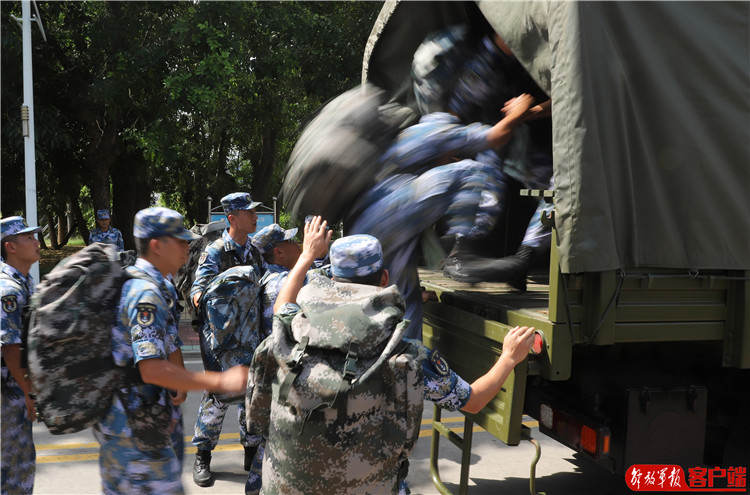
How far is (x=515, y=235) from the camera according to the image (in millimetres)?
4898

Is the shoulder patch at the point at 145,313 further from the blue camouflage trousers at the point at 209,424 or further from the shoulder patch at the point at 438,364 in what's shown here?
the blue camouflage trousers at the point at 209,424

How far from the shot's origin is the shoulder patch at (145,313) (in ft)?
8.03

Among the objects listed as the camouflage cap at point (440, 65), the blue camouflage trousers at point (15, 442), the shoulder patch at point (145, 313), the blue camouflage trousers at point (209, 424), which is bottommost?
the blue camouflage trousers at point (209, 424)

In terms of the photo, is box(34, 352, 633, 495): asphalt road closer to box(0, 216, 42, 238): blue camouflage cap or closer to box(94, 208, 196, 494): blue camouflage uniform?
box(0, 216, 42, 238): blue camouflage cap

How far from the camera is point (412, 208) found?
142 inches

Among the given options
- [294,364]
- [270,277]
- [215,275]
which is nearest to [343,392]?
[294,364]

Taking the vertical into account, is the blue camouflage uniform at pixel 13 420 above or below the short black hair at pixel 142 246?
below

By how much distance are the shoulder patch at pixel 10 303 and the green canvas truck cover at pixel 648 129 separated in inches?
104

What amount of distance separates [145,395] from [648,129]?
2.29 metres

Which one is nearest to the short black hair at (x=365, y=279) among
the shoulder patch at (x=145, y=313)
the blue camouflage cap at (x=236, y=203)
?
the shoulder patch at (x=145, y=313)

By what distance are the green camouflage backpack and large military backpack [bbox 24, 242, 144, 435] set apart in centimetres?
63

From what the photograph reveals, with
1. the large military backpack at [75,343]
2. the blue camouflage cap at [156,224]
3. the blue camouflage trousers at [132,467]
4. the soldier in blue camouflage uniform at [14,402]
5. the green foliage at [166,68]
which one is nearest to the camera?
the large military backpack at [75,343]

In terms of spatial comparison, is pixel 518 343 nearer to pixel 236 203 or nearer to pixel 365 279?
pixel 365 279

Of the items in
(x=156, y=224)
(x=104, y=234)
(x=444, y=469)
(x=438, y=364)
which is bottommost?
(x=444, y=469)
